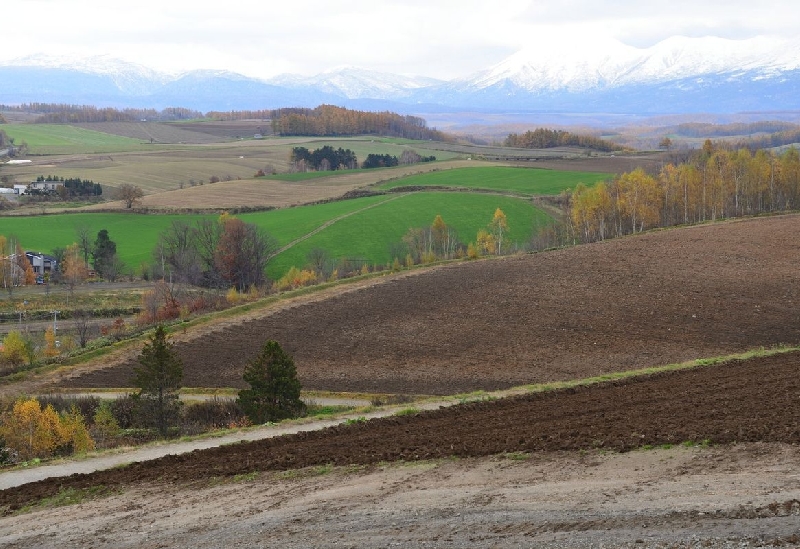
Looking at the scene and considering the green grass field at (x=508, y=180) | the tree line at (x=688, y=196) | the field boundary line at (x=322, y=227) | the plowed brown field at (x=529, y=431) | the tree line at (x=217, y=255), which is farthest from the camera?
the green grass field at (x=508, y=180)

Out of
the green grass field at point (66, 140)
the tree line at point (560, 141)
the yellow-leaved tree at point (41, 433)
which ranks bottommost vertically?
the yellow-leaved tree at point (41, 433)


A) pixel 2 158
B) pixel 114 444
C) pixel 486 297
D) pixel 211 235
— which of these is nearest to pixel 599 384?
pixel 114 444

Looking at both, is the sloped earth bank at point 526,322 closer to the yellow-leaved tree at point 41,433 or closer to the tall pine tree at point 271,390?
the tall pine tree at point 271,390

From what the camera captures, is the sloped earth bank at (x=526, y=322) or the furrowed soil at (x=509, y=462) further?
the sloped earth bank at (x=526, y=322)

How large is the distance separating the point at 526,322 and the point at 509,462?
2523cm

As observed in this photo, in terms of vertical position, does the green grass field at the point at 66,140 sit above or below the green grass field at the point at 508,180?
above

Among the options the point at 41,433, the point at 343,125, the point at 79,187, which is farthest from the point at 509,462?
the point at 343,125

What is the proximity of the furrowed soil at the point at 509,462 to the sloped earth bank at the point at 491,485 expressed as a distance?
48 millimetres

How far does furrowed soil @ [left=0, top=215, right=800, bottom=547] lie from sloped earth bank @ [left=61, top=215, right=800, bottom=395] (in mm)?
192

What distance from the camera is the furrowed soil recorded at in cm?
1389

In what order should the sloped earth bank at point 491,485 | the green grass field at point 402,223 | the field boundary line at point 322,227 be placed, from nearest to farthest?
the sloped earth bank at point 491,485, the green grass field at point 402,223, the field boundary line at point 322,227

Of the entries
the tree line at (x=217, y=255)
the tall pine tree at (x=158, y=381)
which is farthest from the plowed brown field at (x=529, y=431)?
the tree line at (x=217, y=255)

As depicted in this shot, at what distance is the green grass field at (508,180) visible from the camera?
103750mm

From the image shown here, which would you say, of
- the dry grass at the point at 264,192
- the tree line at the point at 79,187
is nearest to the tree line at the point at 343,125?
the dry grass at the point at 264,192
